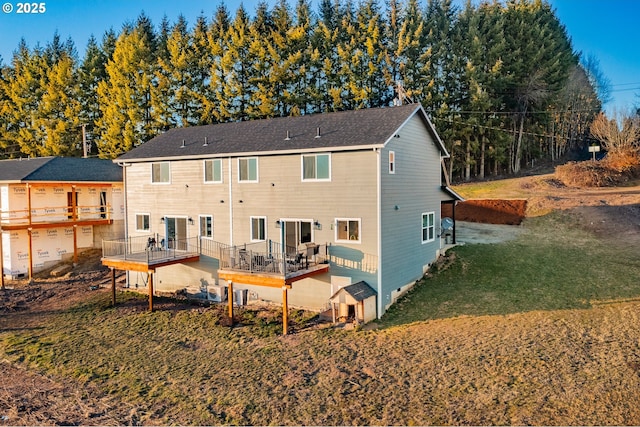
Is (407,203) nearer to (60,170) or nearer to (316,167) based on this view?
(316,167)

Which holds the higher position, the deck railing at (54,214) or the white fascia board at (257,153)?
the white fascia board at (257,153)

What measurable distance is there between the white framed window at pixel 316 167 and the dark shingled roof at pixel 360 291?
4.20m

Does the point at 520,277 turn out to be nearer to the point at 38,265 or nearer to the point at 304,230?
the point at 304,230

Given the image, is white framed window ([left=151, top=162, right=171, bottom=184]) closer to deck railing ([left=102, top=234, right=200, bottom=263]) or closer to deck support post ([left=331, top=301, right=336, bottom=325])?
deck railing ([left=102, top=234, right=200, bottom=263])

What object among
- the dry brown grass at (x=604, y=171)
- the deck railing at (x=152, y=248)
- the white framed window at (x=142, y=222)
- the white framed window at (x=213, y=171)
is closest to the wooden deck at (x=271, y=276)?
the deck railing at (x=152, y=248)

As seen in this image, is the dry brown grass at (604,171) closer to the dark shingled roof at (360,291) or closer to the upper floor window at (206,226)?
the dark shingled roof at (360,291)

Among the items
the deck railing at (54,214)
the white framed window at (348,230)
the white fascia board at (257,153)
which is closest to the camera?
the white fascia board at (257,153)

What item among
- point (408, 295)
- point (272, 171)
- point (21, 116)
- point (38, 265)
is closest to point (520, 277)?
point (408, 295)

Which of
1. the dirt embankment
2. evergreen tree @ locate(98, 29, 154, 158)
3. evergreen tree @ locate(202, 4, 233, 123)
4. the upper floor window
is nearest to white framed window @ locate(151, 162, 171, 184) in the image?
the upper floor window

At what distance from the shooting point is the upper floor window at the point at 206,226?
19234 millimetres

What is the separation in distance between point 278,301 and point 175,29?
32.9m

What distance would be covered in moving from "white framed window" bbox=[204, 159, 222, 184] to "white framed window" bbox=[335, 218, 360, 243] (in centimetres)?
623

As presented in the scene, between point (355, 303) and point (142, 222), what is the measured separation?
42.5 feet

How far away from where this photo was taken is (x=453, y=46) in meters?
39.1
